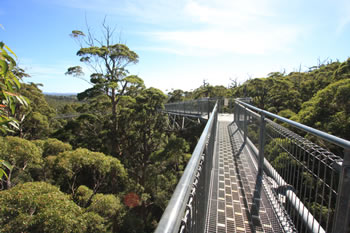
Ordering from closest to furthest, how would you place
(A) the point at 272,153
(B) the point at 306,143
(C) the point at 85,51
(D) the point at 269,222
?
(B) the point at 306,143 → (D) the point at 269,222 → (A) the point at 272,153 → (C) the point at 85,51

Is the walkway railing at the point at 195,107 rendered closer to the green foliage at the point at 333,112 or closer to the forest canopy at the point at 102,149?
the forest canopy at the point at 102,149

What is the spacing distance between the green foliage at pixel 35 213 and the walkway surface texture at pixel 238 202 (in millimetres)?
3610

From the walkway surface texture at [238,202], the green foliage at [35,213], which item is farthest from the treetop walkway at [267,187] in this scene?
the green foliage at [35,213]

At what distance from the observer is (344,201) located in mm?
1123

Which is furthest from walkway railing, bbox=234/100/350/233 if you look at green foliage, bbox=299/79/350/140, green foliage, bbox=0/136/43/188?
green foliage, bbox=0/136/43/188

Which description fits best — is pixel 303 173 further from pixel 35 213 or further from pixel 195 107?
pixel 195 107

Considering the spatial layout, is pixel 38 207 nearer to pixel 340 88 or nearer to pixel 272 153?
pixel 272 153

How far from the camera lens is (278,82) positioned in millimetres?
20312

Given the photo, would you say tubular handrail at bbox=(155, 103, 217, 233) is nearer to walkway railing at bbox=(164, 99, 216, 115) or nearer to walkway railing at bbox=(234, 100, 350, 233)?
walkway railing at bbox=(234, 100, 350, 233)

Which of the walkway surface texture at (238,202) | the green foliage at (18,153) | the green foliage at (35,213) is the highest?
the walkway surface texture at (238,202)

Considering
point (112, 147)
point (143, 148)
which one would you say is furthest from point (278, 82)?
point (112, 147)

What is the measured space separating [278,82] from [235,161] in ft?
63.9

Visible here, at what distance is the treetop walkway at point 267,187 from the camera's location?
1075mm

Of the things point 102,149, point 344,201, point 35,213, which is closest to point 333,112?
point 344,201
